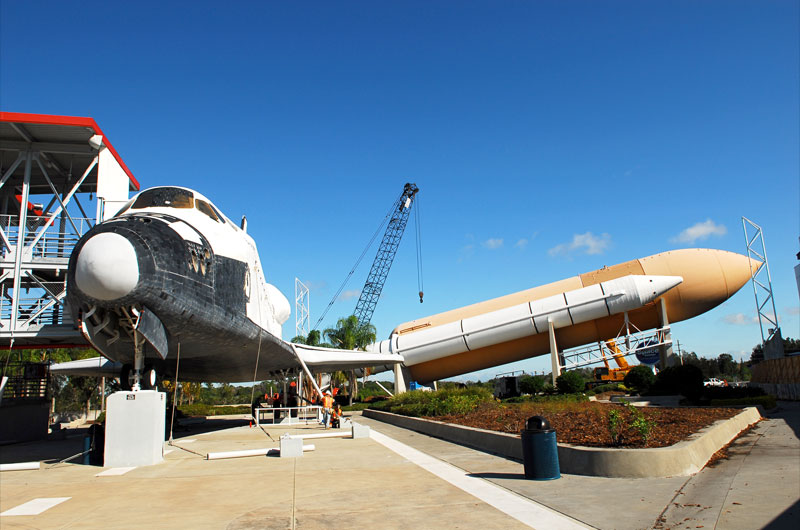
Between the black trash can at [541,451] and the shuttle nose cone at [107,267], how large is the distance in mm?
5045

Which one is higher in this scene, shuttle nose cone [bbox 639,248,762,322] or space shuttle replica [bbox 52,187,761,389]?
shuttle nose cone [bbox 639,248,762,322]

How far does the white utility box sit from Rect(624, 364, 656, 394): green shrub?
2021 cm

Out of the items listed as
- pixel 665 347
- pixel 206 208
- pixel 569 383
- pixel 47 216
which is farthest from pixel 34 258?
pixel 665 347

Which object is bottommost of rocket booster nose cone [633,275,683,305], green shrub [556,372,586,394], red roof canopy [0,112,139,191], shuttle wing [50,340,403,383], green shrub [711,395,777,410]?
green shrub [711,395,777,410]

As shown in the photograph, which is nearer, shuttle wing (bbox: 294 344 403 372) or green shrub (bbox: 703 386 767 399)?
shuttle wing (bbox: 294 344 403 372)

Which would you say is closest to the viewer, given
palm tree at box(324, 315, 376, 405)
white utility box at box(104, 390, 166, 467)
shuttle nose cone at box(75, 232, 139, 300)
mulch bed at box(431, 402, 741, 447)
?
shuttle nose cone at box(75, 232, 139, 300)

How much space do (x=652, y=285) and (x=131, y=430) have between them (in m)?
23.0

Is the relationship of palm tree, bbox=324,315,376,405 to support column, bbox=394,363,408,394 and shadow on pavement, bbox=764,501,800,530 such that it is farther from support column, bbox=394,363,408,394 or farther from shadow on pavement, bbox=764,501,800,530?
shadow on pavement, bbox=764,501,800,530

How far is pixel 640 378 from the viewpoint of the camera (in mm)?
22766

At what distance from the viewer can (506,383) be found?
1115 inches

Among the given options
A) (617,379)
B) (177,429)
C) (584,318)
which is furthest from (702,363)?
(177,429)

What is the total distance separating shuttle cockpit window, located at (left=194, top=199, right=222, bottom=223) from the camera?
924 cm

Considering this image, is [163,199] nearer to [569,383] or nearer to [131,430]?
[131,430]

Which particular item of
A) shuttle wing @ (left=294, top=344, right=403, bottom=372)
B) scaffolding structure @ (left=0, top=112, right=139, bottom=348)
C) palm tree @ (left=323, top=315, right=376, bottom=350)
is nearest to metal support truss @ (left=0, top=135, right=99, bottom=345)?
scaffolding structure @ (left=0, top=112, right=139, bottom=348)
